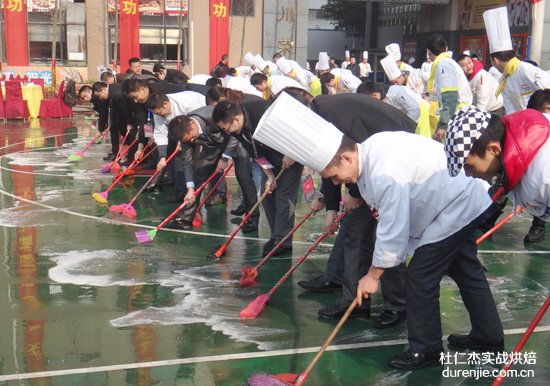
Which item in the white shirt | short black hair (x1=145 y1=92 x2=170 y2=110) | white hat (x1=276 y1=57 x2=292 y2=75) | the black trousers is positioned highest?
white hat (x1=276 y1=57 x2=292 y2=75)

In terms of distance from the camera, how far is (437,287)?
421cm

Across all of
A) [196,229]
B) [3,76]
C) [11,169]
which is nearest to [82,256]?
[196,229]

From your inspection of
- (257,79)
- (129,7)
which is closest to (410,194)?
(257,79)

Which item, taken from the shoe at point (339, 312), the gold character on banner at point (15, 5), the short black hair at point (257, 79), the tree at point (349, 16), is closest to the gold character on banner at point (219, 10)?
the gold character on banner at point (15, 5)

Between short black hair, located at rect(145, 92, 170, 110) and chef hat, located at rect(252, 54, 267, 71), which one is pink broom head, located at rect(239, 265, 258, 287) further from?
chef hat, located at rect(252, 54, 267, 71)

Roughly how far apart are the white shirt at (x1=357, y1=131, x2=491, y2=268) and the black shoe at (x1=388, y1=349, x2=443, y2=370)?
0.66m

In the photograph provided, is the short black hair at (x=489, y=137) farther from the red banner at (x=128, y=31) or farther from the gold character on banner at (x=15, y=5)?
the gold character on banner at (x=15, y=5)

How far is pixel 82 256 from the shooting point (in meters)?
6.82

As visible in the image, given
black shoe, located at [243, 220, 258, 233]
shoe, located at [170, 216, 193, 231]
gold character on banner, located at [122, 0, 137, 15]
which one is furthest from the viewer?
gold character on banner, located at [122, 0, 137, 15]

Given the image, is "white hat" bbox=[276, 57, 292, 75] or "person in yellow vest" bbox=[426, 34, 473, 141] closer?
"person in yellow vest" bbox=[426, 34, 473, 141]

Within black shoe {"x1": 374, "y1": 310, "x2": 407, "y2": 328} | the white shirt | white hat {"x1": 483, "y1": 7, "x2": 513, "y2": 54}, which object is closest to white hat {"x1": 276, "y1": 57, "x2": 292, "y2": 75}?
white hat {"x1": 483, "y1": 7, "x2": 513, "y2": 54}

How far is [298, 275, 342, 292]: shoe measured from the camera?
5777mm

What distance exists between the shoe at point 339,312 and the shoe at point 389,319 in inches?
6.4

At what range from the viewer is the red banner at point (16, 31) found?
2761 cm
